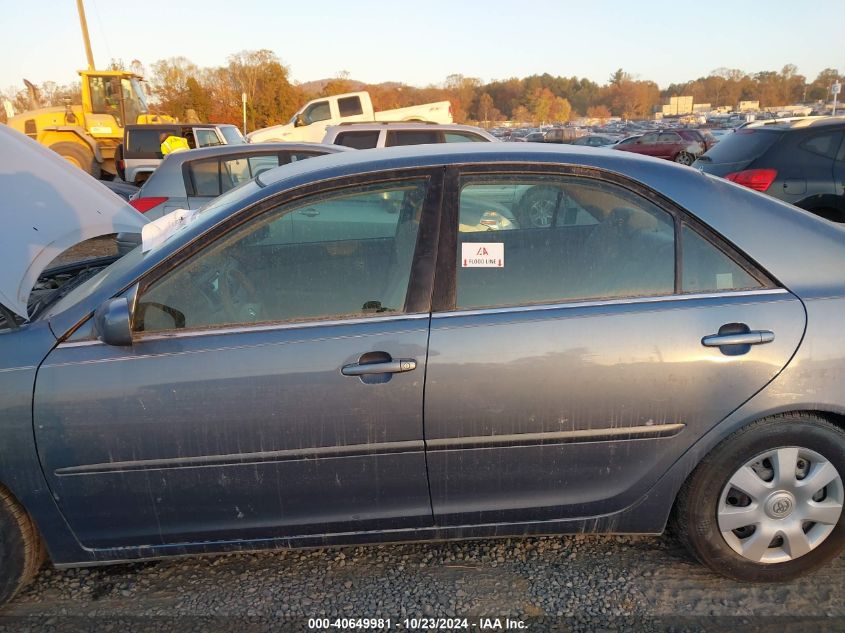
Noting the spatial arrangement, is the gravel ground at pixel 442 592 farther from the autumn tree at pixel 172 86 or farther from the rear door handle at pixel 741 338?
the autumn tree at pixel 172 86

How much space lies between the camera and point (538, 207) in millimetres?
2461

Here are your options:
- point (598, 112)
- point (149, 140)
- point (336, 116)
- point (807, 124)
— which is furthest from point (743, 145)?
point (598, 112)

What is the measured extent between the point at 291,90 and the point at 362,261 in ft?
139

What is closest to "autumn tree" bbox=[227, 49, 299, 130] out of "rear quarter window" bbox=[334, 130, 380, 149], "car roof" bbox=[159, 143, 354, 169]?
"rear quarter window" bbox=[334, 130, 380, 149]

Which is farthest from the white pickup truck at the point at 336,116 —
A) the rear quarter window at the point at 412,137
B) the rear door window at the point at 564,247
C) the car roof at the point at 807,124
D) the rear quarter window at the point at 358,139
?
the rear door window at the point at 564,247

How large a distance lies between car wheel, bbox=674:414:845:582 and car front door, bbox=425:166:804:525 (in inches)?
6.9

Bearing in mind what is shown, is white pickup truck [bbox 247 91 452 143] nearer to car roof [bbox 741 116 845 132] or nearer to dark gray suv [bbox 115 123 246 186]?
dark gray suv [bbox 115 123 246 186]

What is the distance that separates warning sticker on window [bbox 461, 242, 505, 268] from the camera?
87.9 inches

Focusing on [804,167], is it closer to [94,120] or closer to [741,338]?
[741,338]

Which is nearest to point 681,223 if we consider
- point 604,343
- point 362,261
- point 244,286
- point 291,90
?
point 604,343

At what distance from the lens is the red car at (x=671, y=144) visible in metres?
23.9

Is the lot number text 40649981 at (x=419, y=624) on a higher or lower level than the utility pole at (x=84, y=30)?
lower

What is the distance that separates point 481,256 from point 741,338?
945 millimetres

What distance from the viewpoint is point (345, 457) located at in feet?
7.01
